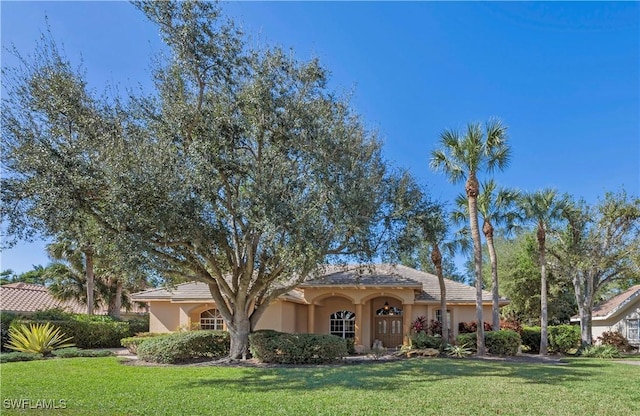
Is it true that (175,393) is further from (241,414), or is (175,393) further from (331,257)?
(331,257)

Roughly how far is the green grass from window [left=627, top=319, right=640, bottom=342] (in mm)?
14750

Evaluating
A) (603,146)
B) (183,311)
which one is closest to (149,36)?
(183,311)

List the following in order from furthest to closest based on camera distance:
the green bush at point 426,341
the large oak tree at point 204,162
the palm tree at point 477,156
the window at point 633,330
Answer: the window at point 633,330, the green bush at point 426,341, the palm tree at point 477,156, the large oak tree at point 204,162

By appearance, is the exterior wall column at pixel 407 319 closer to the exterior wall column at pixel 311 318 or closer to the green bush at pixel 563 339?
the exterior wall column at pixel 311 318

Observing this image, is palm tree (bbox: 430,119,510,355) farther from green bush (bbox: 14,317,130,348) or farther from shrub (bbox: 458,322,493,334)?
green bush (bbox: 14,317,130,348)

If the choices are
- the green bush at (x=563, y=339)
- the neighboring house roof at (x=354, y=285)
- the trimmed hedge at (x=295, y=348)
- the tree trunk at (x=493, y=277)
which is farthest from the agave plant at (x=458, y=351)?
the green bush at (x=563, y=339)

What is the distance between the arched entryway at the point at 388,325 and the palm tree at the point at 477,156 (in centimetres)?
628

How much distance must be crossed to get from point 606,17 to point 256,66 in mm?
11085

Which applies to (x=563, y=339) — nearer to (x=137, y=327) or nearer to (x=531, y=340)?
(x=531, y=340)

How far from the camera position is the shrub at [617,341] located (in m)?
26.2

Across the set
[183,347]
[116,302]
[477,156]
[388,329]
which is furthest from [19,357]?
[477,156]

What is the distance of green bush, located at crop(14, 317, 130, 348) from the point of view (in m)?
24.3

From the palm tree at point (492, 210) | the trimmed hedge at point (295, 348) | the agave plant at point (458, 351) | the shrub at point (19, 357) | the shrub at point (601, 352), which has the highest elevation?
the palm tree at point (492, 210)

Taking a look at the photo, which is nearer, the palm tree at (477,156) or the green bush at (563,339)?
the palm tree at (477,156)
